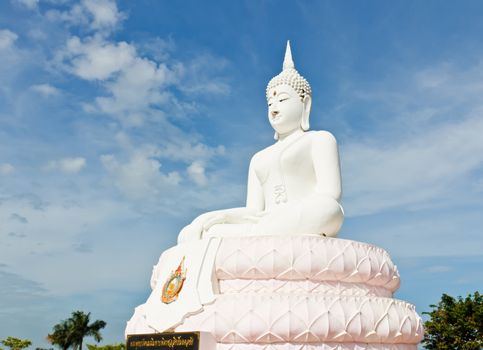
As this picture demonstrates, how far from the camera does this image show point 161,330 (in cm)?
898

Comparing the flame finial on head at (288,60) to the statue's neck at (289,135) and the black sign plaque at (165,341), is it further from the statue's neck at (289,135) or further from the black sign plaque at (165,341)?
the black sign plaque at (165,341)

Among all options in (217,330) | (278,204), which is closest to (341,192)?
(278,204)

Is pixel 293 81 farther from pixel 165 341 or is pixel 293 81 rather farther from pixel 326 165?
pixel 165 341

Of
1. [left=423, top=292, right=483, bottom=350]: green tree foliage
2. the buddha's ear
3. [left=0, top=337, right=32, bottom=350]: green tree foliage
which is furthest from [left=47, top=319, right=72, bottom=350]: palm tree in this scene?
the buddha's ear

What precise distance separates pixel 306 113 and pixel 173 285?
4.97m

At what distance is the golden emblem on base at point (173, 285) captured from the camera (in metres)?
9.25

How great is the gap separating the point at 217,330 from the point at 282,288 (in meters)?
1.24

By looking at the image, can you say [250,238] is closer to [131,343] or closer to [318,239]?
[318,239]

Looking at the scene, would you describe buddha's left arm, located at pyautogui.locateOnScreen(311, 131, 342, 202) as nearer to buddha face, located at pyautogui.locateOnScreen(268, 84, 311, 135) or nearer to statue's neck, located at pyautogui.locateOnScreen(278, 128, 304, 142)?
statue's neck, located at pyautogui.locateOnScreen(278, 128, 304, 142)

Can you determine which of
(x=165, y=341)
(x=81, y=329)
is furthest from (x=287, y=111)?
(x=81, y=329)

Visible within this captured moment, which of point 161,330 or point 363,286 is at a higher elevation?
point 363,286

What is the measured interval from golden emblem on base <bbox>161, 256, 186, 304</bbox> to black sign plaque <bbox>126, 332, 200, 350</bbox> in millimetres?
651

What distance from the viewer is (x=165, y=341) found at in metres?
8.64

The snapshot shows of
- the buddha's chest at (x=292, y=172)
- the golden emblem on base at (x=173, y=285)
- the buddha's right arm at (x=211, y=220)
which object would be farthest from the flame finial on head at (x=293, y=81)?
the golden emblem on base at (x=173, y=285)
